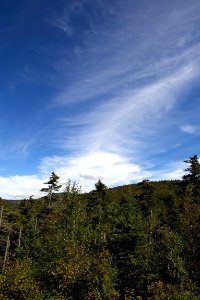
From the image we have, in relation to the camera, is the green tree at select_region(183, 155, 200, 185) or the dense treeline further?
the green tree at select_region(183, 155, 200, 185)

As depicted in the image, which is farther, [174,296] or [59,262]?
[59,262]

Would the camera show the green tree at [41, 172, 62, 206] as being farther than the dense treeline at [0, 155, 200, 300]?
Yes

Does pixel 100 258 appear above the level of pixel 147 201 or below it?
below

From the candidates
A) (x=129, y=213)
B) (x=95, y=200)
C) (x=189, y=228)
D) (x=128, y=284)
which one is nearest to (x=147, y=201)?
(x=95, y=200)

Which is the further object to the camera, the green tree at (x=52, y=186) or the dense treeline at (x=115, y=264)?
the green tree at (x=52, y=186)

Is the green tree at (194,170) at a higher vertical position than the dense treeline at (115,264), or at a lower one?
higher

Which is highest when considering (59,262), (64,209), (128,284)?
(64,209)

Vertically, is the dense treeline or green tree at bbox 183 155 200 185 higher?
green tree at bbox 183 155 200 185

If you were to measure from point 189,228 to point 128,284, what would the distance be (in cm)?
881

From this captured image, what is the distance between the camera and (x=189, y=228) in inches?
1083

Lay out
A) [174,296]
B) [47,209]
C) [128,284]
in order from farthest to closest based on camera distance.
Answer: [47,209], [128,284], [174,296]

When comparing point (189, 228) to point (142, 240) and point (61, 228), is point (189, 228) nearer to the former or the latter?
point (142, 240)

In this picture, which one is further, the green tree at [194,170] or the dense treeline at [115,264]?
the green tree at [194,170]

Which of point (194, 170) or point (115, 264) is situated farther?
point (194, 170)
